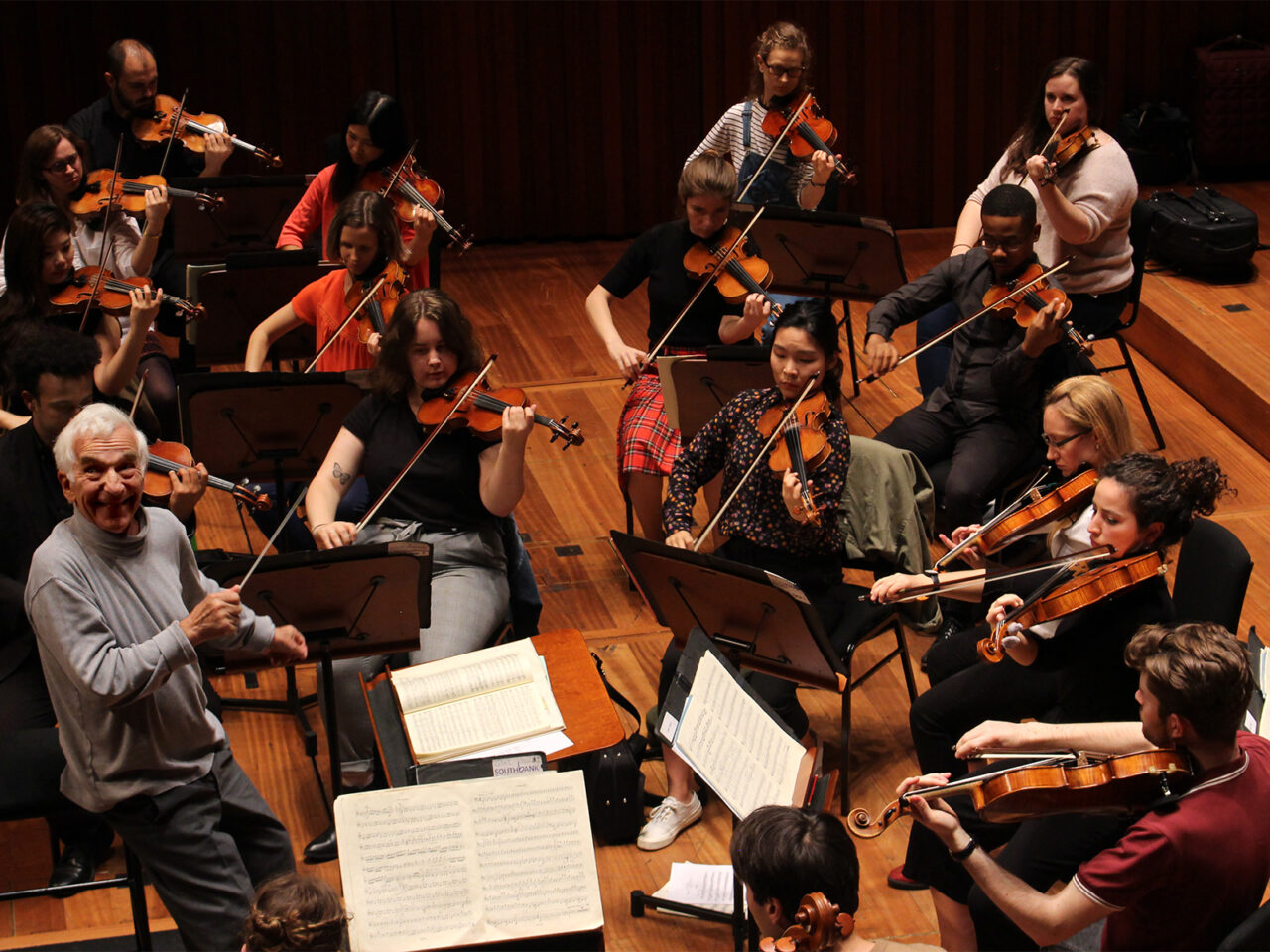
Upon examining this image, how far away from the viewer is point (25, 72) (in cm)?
658

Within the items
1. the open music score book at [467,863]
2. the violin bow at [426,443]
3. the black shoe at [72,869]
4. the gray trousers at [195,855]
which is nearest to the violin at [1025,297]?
the violin bow at [426,443]

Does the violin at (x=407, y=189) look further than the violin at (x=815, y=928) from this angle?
Yes

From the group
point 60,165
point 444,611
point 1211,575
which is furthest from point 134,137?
point 1211,575

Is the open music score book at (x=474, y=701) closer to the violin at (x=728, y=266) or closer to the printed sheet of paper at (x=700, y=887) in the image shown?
the printed sheet of paper at (x=700, y=887)

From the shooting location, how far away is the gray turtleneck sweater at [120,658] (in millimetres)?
2500

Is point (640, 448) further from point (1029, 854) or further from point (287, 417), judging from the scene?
point (1029, 854)

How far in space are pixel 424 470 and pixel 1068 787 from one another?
1.81 meters

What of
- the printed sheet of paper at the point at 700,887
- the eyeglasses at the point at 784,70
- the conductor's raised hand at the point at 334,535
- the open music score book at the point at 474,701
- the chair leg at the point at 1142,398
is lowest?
the printed sheet of paper at the point at 700,887

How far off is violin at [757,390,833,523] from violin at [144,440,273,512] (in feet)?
4.07

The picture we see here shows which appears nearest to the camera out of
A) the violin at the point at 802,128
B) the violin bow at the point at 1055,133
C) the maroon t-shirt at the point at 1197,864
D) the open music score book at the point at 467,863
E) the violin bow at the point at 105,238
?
the maroon t-shirt at the point at 1197,864

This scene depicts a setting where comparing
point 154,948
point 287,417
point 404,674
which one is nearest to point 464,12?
point 287,417

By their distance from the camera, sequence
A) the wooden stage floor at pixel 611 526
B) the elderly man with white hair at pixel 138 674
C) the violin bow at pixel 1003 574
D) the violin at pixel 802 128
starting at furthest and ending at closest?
the violin at pixel 802 128 < the wooden stage floor at pixel 611 526 < the violin bow at pixel 1003 574 < the elderly man with white hair at pixel 138 674

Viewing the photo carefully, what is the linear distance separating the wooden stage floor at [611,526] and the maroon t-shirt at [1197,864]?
83cm

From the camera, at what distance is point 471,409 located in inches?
140
